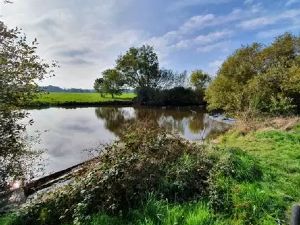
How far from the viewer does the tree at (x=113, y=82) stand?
282 feet

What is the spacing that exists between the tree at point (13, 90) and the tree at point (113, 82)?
75.3 m

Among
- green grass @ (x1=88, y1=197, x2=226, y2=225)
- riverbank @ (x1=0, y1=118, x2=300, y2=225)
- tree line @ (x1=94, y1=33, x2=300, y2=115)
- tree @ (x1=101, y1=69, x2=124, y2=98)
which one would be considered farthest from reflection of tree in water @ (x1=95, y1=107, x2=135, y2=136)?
tree @ (x1=101, y1=69, x2=124, y2=98)

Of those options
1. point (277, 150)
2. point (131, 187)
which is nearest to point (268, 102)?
point (277, 150)

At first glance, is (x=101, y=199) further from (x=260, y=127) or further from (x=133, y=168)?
(x=260, y=127)

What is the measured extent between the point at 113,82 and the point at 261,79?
196 ft

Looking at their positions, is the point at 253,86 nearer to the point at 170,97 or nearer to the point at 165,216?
the point at 165,216

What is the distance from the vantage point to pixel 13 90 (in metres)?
9.58

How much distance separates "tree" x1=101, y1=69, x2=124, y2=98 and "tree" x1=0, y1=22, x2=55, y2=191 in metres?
75.3

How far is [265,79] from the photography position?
29562mm

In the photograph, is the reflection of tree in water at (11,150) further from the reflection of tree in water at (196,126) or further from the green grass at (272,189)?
the reflection of tree in water at (196,126)

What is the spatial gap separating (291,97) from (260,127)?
1159cm

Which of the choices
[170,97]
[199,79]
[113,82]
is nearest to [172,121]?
[170,97]

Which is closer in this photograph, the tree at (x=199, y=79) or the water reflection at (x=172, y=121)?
the water reflection at (x=172, y=121)

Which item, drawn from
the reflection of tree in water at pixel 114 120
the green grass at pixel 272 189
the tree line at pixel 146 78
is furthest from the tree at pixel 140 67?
the green grass at pixel 272 189
